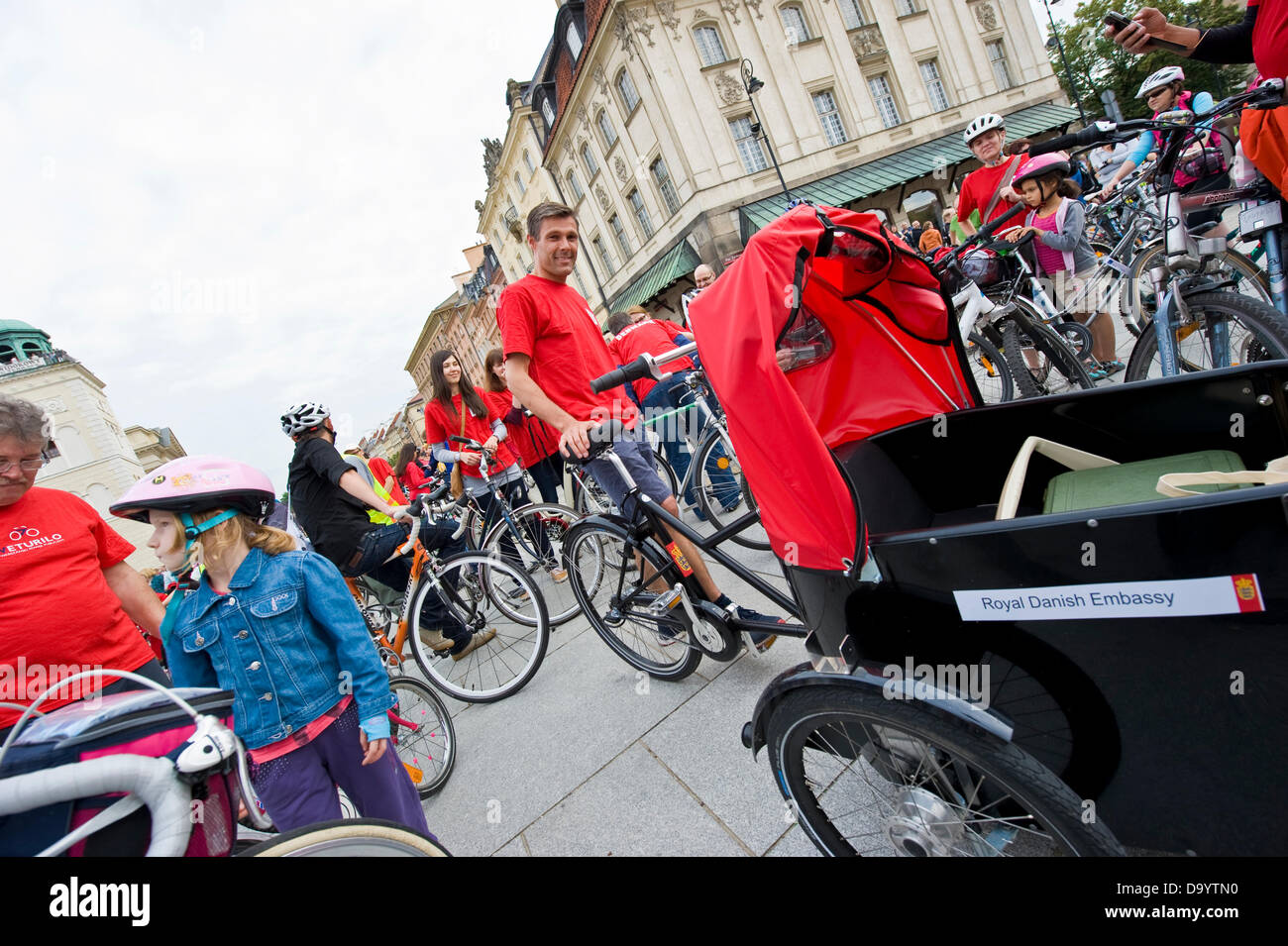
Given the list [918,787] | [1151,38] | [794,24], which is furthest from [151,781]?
[794,24]

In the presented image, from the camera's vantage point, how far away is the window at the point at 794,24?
19.9 meters

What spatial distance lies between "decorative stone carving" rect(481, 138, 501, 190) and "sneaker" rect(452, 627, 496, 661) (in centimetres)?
3658

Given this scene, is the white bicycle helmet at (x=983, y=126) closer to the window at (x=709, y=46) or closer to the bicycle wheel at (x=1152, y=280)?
the bicycle wheel at (x=1152, y=280)

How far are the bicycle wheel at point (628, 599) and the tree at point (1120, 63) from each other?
3513cm

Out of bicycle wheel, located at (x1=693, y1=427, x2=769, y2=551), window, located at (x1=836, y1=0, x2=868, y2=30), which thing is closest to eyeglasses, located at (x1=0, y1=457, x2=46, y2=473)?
bicycle wheel, located at (x1=693, y1=427, x2=769, y2=551)

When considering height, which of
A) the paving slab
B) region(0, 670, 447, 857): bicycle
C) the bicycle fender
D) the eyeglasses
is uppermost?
the eyeglasses

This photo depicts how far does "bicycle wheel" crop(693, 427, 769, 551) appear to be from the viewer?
152 inches

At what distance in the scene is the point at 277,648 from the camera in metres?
1.72

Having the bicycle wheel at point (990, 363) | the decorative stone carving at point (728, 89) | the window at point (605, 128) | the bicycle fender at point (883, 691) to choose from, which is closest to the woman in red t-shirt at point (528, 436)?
the bicycle wheel at point (990, 363)

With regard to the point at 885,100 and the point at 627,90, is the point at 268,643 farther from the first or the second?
the point at 885,100

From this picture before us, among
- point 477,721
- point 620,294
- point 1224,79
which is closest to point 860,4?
point 620,294

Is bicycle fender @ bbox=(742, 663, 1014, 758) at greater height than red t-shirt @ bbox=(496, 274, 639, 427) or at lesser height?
lesser

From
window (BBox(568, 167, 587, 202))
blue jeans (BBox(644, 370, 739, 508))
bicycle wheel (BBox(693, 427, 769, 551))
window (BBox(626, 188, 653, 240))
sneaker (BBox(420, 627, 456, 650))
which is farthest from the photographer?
window (BBox(568, 167, 587, 202))

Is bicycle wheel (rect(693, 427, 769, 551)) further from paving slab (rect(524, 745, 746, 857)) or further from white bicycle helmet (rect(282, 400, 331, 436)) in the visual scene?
white bicycle helmet (rect(282, 400, 331, 436))
